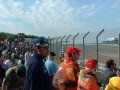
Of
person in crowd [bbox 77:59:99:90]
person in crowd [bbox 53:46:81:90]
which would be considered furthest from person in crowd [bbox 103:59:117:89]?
person in crowd [bbox 77:59:99:90]

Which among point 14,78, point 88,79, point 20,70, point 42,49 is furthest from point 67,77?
point 42,49

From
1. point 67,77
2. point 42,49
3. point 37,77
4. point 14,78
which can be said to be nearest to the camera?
point 37,77

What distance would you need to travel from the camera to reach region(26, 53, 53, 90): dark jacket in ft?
22.1

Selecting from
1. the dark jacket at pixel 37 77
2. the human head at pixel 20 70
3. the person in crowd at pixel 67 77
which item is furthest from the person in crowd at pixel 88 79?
the human head at pixel 20 70

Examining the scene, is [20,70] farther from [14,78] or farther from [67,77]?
[67,77]

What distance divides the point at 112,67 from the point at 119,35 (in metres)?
4.28

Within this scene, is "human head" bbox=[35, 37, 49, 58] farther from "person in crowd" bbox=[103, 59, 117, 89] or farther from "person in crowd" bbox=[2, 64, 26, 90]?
"person in crowd" bbox=[103, 59, 117, 89]

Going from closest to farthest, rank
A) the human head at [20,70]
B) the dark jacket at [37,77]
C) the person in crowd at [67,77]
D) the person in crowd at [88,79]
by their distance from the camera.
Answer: the dark jacket at [37,77]
the person in crowd at [88,79]
the person in crowd at [67,77]
the human head at [20,70]

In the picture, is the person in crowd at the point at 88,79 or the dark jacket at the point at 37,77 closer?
the dark jacket at the point at 37,77

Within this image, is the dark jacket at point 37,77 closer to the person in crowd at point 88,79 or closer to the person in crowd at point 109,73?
the person in crowd at point 88,79

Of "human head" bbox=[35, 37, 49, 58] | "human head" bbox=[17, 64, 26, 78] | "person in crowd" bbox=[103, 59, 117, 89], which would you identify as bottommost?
"person in crowd" bbox=[103, 59, 117, 89]

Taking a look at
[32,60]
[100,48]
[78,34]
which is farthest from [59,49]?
[32,60]

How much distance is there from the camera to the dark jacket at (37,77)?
22.1 feet

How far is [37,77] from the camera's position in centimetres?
675
